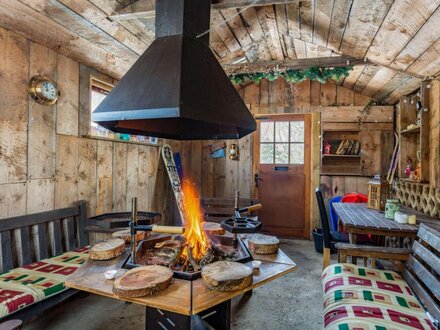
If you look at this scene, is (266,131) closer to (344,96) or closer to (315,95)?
(315,95)

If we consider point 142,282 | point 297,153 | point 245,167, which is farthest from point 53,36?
point 297,153

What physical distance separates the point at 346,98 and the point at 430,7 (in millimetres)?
2761

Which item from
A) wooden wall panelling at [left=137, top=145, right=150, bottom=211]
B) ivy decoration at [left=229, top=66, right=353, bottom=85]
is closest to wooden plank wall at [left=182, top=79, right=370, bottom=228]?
ivy decoration at [left=229, top=66, right=353, bottom=85]

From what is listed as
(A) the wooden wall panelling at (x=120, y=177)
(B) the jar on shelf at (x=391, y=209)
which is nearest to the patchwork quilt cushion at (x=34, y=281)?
(A) the wooden wall panelling at (x=120, y=177)

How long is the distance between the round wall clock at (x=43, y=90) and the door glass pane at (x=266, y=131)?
10.6 feet

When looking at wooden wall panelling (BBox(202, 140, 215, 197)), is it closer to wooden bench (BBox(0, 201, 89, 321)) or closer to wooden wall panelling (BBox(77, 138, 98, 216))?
wooden wall panelling (BBox(77, 138, 98, 216))

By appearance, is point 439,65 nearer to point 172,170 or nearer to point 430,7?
point 430,7

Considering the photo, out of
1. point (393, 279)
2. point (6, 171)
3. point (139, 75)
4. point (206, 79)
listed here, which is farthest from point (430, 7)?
point (6, 171)

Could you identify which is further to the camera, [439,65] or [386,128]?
[386,128]

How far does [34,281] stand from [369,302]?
2055mm

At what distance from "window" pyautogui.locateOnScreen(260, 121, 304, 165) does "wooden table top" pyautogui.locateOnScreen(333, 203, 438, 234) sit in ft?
5.51

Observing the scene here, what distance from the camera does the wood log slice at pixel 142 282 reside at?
121 cm

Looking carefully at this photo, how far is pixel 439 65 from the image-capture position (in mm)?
2459

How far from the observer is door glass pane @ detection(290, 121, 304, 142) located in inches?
186
